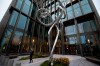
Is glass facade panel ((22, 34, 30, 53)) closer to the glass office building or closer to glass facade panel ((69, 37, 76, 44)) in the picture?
the glass office building

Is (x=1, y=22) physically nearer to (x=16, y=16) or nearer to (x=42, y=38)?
(x=16, y=16)

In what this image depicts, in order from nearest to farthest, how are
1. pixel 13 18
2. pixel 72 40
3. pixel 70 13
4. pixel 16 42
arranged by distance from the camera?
pixel 16 42 → pixel 13 18 → pixel 72 40 → pixel 70 13

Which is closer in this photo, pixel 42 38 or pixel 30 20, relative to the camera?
pixel 30 20

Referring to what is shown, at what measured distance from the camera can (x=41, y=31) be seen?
24.2m

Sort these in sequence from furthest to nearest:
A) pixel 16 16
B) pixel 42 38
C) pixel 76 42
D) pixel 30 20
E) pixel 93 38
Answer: pixel 42 38, pixel 30 20, pixel 76 42, pixel 16 16, pixel 93 38

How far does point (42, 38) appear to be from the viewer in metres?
23.5

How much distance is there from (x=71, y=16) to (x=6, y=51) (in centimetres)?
1986

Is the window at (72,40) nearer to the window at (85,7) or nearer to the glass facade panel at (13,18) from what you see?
the window at (85,7)

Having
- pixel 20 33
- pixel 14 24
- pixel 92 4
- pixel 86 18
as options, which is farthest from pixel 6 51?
pixel 92 4

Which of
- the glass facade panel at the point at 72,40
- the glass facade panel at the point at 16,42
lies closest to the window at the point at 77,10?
the glass facade panel at the point at 72,40

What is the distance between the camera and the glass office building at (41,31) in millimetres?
14516

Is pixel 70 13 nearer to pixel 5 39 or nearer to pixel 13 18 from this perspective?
pixel 13 18

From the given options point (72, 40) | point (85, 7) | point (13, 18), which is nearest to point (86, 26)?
point (72, 40)

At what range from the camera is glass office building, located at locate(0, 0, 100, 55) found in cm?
1452
